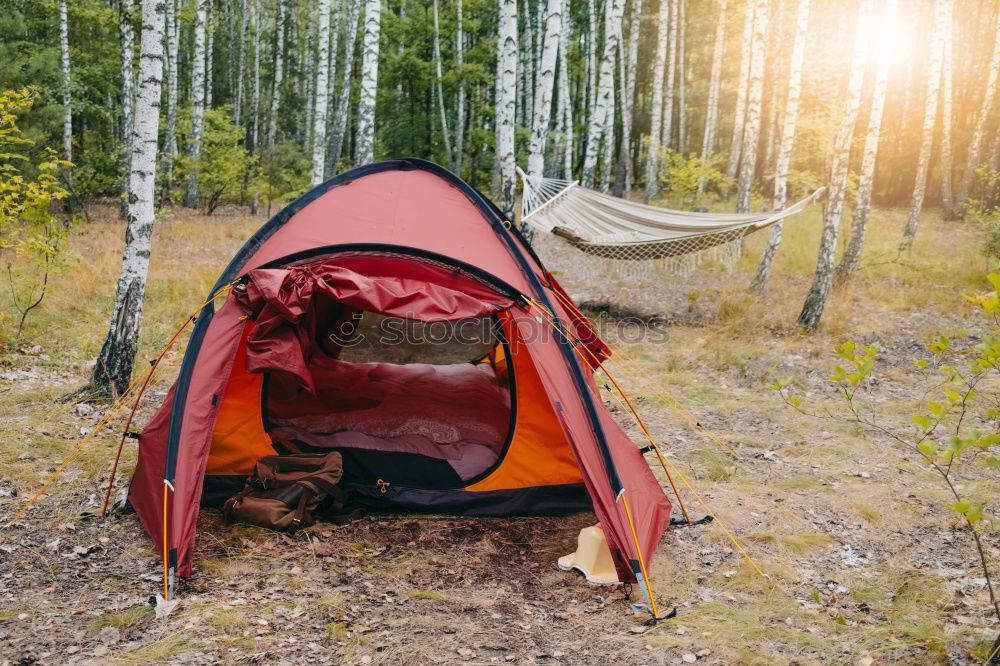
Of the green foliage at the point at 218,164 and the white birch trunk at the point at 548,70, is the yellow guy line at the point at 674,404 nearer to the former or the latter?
the white birch trunk at the point at 548,70

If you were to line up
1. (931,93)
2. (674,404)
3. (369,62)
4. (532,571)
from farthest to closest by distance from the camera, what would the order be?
(931,93) → (369,62) → (674,404) → (532,571)

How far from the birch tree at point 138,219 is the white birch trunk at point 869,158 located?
5879 millimetres

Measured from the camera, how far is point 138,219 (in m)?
4.16

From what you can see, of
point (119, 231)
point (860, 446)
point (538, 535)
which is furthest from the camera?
point (119, 231)

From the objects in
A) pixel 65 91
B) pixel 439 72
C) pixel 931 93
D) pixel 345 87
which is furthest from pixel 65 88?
pixel 931 93

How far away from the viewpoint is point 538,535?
327 cm

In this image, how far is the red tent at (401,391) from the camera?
288cm

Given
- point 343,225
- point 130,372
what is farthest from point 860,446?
point 130,372

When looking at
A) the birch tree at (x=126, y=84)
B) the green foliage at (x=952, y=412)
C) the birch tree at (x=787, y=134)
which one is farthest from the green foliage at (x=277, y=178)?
the green foliage at (x=952, y=412)

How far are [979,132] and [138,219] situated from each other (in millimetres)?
13286

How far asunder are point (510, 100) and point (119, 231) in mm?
6097

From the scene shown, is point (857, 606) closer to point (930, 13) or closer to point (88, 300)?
point (88, 300)

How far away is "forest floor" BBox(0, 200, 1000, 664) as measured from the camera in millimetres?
2322

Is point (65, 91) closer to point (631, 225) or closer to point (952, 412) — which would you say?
point (631, 225)
